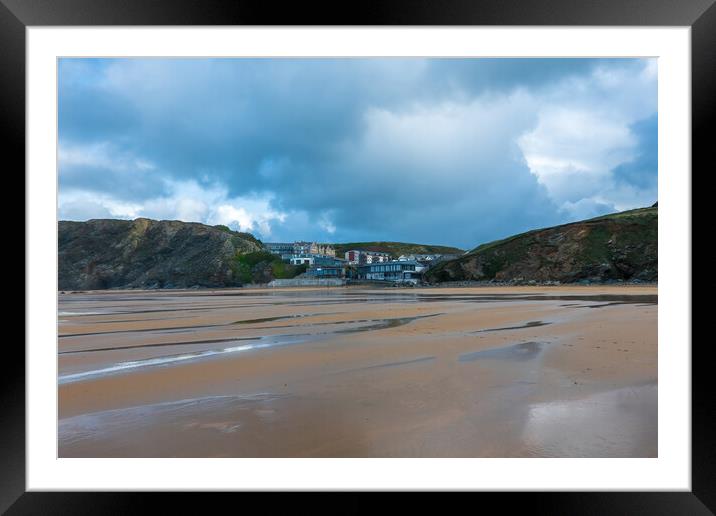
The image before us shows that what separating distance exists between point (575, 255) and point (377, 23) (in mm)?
40549

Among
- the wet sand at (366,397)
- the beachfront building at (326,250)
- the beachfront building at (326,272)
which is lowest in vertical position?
the beachfront building at (326,272)

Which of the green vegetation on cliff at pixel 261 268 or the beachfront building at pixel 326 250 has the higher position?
the beachfront building at pixel 326 250

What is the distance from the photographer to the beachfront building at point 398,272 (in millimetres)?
48497

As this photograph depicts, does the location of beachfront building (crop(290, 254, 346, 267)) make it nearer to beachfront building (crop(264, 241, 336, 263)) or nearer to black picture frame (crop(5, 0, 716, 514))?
beachfront building (crop(264, 241, 336, 263))

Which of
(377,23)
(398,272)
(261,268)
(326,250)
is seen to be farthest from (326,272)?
(377,23)

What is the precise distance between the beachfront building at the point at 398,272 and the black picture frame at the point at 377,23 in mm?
44967

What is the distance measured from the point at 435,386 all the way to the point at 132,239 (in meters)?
62.4

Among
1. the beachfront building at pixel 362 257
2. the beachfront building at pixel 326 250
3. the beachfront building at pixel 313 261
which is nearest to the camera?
the beachfront building at pixel 313 261

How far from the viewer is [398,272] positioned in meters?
50.0

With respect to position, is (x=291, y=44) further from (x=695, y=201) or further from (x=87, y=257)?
(x=87, y=257)

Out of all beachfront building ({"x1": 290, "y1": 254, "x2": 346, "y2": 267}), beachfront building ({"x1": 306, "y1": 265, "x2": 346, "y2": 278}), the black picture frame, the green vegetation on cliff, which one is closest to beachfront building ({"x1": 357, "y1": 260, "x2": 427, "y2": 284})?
beachfront building ({"x1": 306, "y1": 265, "x2": 346, "y2": 278})

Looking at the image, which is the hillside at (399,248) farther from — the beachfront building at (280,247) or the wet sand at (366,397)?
the wet sand at (366,397)

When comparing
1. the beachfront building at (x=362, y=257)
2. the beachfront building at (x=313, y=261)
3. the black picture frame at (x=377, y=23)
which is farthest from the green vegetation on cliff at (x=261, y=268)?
the black picture frame at (x=377, y=23)

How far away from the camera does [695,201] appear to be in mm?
1822
